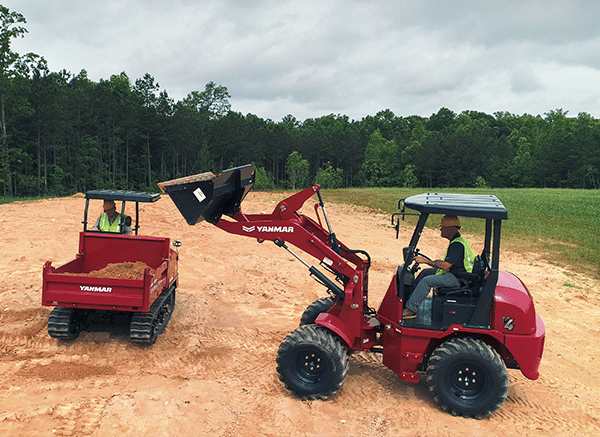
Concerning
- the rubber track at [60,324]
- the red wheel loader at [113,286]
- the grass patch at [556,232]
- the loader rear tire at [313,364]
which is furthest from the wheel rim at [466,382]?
the rubber track at [60,324]

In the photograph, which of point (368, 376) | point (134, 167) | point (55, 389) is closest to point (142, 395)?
point (55, 389)

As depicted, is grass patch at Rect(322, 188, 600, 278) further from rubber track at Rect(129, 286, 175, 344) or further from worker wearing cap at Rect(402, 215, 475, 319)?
rubber track at Rect(129, 286, 175, 344)

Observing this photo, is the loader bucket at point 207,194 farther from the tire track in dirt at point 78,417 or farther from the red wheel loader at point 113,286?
the tire track in dirt at point 78,417

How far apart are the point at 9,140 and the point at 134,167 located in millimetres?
16625

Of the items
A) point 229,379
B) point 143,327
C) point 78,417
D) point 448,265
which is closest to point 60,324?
point 143,327

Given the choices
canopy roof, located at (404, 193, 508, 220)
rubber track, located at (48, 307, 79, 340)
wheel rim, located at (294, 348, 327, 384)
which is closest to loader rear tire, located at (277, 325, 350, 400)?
wheel rim, located at (294, 348, 327, 384)

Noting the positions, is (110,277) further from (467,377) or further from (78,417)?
(467,377)

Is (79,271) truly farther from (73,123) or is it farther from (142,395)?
(73,123)

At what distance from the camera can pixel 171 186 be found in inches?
243

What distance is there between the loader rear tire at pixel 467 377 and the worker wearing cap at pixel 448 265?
26.1 inches

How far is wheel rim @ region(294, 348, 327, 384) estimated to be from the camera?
6438 mm

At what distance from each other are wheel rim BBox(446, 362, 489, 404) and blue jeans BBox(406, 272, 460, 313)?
3.00 feet

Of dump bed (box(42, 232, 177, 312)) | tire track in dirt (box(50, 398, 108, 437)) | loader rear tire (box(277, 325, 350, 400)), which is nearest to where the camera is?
tire track in dirt (box(50, 398, 108, 437))

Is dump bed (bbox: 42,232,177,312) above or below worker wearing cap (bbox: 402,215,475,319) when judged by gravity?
below
